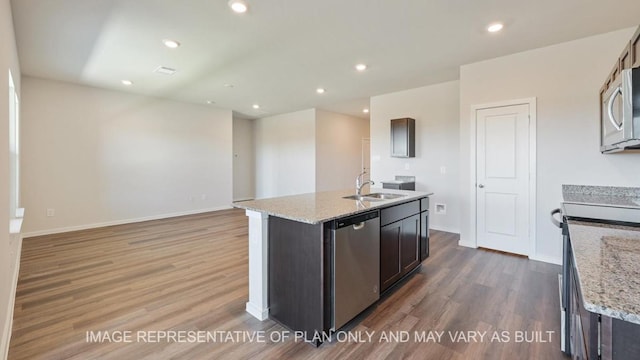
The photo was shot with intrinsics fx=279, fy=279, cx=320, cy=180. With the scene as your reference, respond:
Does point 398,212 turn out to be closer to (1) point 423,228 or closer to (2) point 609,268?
(1) point 423,228

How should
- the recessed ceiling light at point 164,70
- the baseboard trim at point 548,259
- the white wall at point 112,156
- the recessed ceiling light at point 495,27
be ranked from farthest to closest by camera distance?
the white wall at point 112,156 < the recessed ceiling light at point 164,70 < the baseboard trim at point 548,259 < the recessed ceiling light at point 495,27

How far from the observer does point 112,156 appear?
535 cm

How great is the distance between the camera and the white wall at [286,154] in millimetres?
7297

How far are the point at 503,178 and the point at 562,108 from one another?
99cm

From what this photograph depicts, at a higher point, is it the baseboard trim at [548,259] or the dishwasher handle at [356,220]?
the dishwasher handle at [356,220]

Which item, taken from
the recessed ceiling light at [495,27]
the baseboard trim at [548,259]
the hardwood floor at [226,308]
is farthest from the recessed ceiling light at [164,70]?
Result: the baseboard trim at [548,259]

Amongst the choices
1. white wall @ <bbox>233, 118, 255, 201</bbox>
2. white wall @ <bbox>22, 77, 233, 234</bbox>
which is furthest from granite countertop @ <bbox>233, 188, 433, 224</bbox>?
white wall @ <bbox>233, 118, 255, 201</bbox>

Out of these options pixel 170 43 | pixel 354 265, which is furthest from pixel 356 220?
pixel 170 43

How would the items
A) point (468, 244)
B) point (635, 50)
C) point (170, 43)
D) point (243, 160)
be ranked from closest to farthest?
point (635, 50) → point (170, 43) → point (468, 244) → point (243, 160)

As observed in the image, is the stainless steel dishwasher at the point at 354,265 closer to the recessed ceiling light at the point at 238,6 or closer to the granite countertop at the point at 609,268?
the granite countertop at the point at 609,268

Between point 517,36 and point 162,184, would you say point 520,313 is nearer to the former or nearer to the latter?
point 517,36

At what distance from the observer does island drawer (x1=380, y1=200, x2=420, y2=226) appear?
7.75 feet

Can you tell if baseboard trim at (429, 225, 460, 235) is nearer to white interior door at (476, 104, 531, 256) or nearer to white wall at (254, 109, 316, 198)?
white interior door at (476, 104, 531, 256)

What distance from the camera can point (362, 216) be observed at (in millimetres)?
2092
